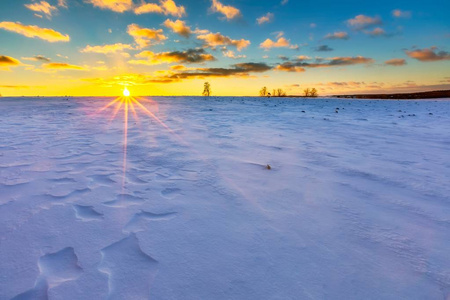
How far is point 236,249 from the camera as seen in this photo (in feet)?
4.82

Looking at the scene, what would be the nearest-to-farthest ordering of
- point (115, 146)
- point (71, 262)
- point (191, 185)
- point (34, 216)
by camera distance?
point (71, 262) → point (34, 216) → point (191, 185) → point (115, 146)

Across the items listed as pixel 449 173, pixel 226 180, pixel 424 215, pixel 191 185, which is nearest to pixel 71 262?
pixel 191 185

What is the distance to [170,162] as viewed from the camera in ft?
10.8

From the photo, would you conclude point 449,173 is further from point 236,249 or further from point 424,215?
point 236,249

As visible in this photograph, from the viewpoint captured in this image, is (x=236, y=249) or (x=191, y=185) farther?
(x=191, y=185)

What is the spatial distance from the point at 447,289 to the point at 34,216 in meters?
2.83

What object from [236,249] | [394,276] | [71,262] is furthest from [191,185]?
[394,276]

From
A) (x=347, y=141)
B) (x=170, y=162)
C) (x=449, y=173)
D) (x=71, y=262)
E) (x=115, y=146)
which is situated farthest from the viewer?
(x=347, y=141)

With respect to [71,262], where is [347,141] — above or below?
above

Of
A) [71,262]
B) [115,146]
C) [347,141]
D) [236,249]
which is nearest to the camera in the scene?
[71,262]

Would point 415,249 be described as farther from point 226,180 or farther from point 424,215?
point 226,180

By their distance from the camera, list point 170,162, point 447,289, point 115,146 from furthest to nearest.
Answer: point 115,146, point 170,162, point 447,289

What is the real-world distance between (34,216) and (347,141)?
5.33m

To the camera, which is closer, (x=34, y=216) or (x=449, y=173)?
(x=34, y=216)
